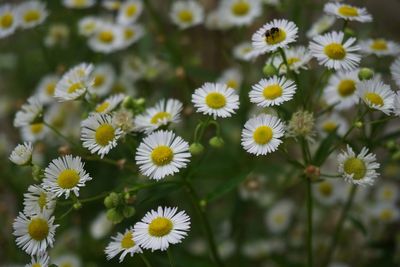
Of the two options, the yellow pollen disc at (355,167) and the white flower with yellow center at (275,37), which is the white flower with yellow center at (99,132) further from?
the yellow pollen disc at (355,167)

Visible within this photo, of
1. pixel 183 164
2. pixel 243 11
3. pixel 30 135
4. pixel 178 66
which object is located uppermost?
pixel 243 11

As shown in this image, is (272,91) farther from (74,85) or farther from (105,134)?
(74,85)

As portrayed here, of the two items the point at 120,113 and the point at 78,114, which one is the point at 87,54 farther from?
the point at 120,113

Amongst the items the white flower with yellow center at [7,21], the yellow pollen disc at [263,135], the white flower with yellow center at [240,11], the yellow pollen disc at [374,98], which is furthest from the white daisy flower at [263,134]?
the white flower with yellow center at [7,21]

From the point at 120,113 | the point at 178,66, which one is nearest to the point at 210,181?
the point at 178,66

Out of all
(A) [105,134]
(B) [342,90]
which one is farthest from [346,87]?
(A) [105,134]

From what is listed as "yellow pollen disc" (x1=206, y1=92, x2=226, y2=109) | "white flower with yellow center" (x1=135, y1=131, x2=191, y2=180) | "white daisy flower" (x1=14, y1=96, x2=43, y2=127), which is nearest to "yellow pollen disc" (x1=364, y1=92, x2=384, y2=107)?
"yellow pollen disc" (x1=206, y1=92, x2=226, y2=109)
